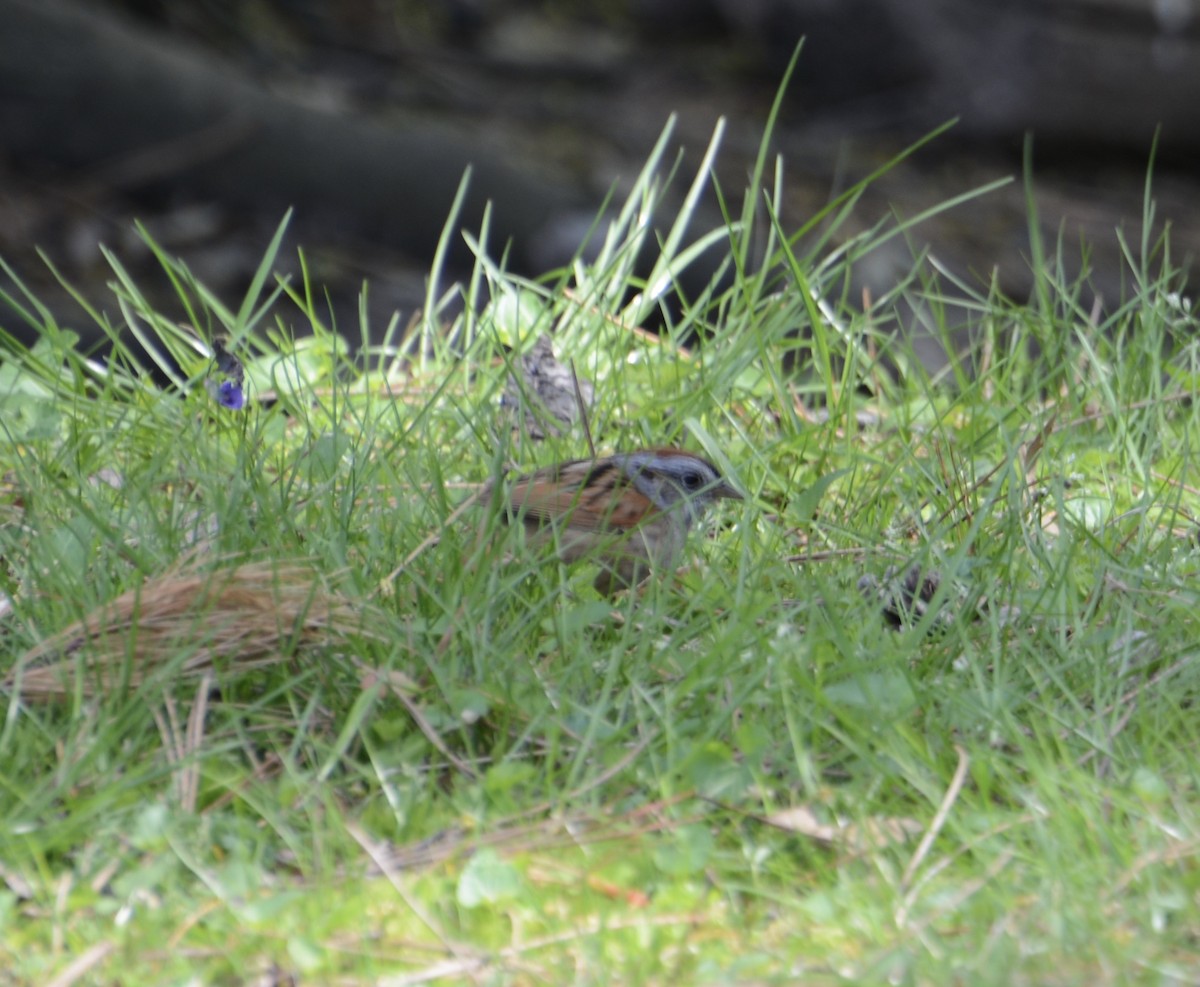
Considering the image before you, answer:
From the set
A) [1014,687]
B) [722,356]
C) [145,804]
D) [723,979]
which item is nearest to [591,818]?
[723,979]

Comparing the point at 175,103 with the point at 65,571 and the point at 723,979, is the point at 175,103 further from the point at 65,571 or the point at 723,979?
the point at 723,979

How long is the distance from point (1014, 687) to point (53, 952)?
70.9 inches

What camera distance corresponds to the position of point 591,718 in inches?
105

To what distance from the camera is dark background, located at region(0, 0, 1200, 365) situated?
920cm

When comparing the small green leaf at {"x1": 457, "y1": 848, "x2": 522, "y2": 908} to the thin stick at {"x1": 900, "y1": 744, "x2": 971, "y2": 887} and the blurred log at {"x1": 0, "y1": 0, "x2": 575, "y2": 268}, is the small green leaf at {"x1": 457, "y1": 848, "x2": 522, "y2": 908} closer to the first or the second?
the thin stick at {"x1": 900, "y1": 744, "x2": 971, "y2": 887}

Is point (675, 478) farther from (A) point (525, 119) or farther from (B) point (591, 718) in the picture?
(A) point (525, 119)

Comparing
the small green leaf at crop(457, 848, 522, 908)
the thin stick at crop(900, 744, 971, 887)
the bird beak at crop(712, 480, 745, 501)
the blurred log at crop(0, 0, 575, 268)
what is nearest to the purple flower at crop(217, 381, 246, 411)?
the bird beak at crop(712, 480, 745, 501)

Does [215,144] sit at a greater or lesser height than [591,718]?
lesser

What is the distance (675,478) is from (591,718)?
117cm

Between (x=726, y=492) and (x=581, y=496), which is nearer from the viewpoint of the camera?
(x=581, y=496)

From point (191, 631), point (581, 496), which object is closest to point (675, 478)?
point (581, 496)

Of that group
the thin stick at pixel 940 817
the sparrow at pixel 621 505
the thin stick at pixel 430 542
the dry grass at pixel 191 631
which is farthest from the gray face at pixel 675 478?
the thin stick at pixel 940 817

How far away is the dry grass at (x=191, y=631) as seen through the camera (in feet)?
8.96

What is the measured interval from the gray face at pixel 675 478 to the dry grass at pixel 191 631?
986mm
